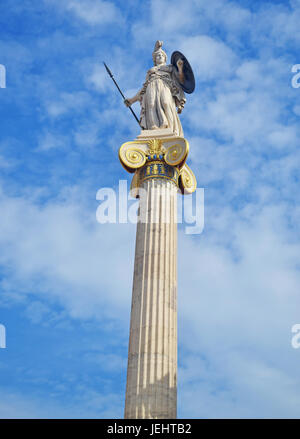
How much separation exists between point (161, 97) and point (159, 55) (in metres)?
3.92

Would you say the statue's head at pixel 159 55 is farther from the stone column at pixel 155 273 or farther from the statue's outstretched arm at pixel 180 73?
the stone column at pixel 155 273

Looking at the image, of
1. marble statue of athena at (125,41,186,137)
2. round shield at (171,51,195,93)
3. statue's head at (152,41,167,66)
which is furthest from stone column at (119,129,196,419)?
statue's head at (152,41,167,66)

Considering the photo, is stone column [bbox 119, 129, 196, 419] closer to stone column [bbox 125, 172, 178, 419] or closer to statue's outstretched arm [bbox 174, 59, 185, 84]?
stone column [bbox 125, 172, 178, 419]

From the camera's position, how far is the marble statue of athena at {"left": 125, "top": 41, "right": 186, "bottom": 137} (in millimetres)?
30250

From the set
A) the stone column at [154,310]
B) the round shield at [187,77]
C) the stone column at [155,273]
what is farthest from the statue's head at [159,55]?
the stone column at [154,310]

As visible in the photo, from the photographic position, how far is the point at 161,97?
3064 cm

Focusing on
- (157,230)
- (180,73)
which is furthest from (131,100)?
(157,230)

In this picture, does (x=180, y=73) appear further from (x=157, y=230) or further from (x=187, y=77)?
(x=157, y=230)

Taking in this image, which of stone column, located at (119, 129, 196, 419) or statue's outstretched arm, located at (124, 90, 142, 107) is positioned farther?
statue's outstretched arm, located at (124, 90, 142, 107)

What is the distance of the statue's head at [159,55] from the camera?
1303 inches

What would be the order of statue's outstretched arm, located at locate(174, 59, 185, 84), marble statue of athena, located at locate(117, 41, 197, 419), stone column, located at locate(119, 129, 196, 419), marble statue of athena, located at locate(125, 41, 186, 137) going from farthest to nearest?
statue's outstretched arm, located at locate(174, 59, 185, 84) < marble statue of athena, located at locate(125, 41, 186, 137) < marble statue of athena, located at locate(117, 41, 197, 419) < stone column, located at locate(119, 129, 196, 419)

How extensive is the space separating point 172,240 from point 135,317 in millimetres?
4233

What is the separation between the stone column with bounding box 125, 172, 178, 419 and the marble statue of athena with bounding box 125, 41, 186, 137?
4.07 meters

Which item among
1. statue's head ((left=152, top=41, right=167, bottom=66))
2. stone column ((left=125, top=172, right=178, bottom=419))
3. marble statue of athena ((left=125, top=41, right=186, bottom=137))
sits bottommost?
stone column ((left=125, top=172, right=178, bottom=419))
